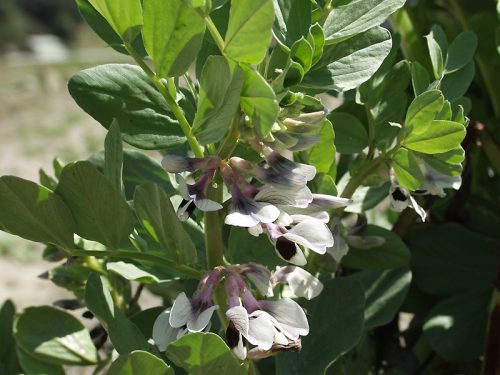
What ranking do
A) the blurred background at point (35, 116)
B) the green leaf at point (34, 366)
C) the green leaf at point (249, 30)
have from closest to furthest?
the green leaf at point (249, 30) → the green leaf at point (34, 366) → the blurred background at point (35, 116)

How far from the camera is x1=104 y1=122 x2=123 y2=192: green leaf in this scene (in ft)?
1.34

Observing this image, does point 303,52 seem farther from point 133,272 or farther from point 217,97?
point 133,272

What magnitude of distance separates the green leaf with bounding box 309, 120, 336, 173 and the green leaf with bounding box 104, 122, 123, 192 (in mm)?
115

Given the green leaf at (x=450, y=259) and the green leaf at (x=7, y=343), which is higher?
the green leaf at (x=7, y=343)

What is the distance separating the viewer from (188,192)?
369 millimetres

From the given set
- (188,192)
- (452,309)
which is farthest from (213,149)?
(452,309)

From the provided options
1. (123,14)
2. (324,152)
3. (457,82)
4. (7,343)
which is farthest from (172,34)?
(7,343)

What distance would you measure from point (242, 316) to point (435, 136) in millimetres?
159

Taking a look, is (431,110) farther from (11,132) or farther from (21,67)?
(21,67)

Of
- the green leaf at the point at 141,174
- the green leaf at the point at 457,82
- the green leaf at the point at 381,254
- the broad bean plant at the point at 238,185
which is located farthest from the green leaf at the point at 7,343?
the green leaf at the point at 457,82

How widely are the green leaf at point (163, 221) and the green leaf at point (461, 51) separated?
22 cm

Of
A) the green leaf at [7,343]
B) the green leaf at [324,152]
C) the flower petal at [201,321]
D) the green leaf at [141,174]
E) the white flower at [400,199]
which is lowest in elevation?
the green leaf at [7,343]

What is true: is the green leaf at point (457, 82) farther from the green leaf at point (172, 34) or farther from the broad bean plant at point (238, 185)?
the green leaf at point (172, 34)

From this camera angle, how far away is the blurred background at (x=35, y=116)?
3016mm
